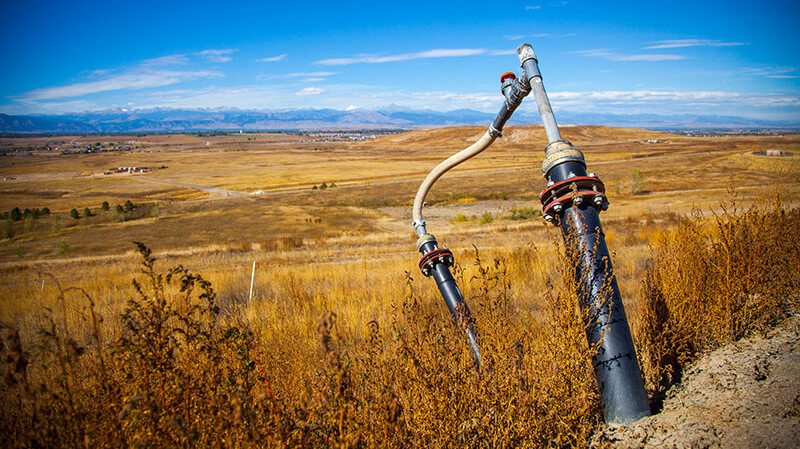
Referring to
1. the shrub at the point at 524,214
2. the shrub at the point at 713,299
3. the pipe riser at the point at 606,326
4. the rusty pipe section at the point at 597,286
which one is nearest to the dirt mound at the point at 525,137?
the shrub at the point at 524,214

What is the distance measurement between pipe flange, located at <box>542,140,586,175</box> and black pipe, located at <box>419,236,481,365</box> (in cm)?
117

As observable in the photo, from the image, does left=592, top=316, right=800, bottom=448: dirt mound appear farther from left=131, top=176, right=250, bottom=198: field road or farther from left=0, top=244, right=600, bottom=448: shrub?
left=131, top=176, right=250, bottom=198: field road

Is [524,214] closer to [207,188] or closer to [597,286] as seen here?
[597,286]

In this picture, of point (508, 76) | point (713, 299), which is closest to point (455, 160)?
point (508, 76)

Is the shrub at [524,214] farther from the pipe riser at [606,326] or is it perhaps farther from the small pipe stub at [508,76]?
the pipe riser at [606,326]

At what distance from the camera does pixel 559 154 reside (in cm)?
243

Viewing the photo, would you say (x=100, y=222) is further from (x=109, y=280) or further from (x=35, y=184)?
(x=35, y=184)

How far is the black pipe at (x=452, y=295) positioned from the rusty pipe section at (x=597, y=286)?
2.64 ft

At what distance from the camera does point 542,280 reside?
7.36 metres

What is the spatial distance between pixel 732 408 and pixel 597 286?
1.07 metres

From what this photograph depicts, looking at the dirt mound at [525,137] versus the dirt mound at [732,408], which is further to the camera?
the dirt mound at [525,137]

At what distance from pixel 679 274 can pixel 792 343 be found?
1.08m

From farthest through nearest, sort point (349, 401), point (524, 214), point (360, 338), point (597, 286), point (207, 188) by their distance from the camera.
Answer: point (207, 188)
point (524, 214)
point (360, 338)
point (597, 286)
point (349, 401)

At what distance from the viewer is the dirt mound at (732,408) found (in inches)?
81.1
